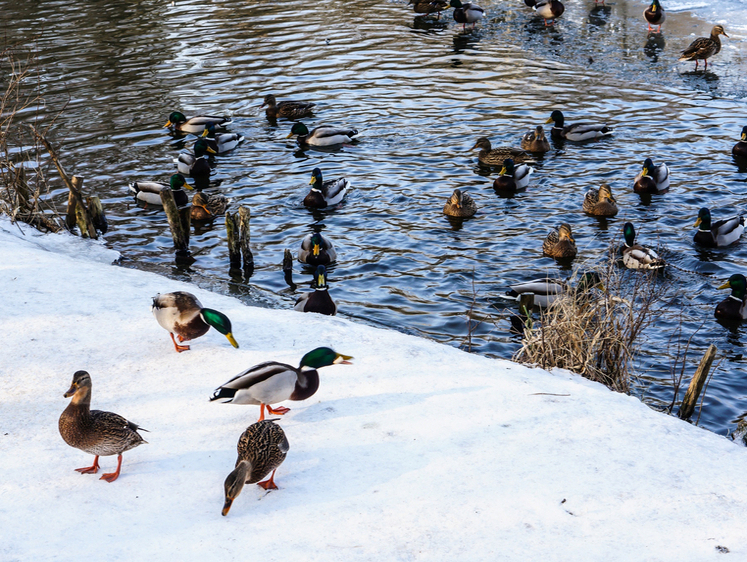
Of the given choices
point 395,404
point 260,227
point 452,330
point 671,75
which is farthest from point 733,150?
point 395,404

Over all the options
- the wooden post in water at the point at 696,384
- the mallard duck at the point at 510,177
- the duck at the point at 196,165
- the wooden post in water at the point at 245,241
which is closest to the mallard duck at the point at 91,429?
the wooden post in water at the point at 696,384

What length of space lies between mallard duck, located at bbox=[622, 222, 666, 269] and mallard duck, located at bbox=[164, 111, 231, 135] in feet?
31.7

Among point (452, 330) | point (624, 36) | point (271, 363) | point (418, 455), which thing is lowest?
point (452, 330)

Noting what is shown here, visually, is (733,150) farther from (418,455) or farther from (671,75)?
(418,455)

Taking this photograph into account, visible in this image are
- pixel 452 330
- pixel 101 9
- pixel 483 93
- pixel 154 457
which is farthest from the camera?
pixel 101 9

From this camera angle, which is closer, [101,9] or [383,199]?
[383,199]

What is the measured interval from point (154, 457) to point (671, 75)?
698 inches

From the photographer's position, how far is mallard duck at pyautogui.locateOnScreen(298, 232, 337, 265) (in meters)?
11.4

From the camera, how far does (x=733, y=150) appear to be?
1466 centimetres

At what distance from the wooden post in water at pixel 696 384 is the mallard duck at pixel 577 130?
912cm

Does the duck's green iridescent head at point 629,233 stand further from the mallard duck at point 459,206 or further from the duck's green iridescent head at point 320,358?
the duck's green iridescent head at point 320,358

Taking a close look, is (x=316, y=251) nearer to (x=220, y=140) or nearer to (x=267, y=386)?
(x=267, y=386)

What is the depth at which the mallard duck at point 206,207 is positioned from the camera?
13.5m

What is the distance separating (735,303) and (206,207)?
28.6ft
